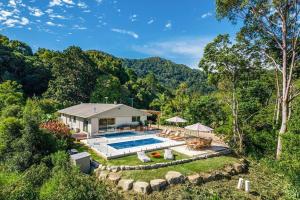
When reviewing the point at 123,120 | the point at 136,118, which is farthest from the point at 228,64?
the point at 136,118

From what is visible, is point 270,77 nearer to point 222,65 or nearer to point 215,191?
point 222,65

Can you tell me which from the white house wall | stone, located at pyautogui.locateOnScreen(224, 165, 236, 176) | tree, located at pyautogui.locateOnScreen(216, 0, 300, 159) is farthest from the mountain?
stone, located at pyautogui.locateOnScreen(224, 165, 236, 176)

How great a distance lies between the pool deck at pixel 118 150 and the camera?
16266mm

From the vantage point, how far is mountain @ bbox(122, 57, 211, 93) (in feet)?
392

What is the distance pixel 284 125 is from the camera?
47.5ft

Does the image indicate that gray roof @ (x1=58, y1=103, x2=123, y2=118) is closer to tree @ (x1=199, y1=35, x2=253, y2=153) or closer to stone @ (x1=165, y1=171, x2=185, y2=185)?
tree @ (x1=199, y1=35, x2=253, y2=153)

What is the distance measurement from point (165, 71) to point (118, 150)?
121 metres

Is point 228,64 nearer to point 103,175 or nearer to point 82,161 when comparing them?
point 103,175

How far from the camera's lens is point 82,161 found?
45.5 feet

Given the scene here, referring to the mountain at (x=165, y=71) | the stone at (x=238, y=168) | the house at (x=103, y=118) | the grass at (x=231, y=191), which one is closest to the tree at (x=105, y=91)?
the house at (x=103, y=118)

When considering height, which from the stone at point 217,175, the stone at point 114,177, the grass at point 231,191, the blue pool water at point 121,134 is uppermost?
the blue pool water at point 121,134

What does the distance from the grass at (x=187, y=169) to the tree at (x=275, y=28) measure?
12.9 feet

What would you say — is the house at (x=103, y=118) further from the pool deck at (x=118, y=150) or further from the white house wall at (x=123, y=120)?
the pool deck at (x=118, y=150)

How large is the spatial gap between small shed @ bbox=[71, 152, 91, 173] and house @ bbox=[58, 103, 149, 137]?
27.7 ft
